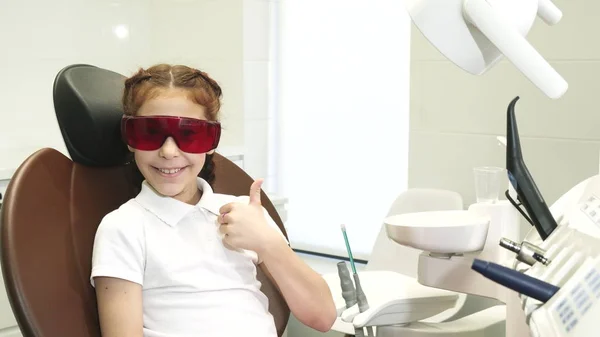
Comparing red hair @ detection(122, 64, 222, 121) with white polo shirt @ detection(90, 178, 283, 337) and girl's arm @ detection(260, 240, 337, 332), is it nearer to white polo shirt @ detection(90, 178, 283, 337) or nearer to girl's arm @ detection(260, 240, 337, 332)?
white polo shirt @ detection(90, 178, 283, 337)

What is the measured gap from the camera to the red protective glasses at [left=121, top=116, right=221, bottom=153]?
1279 millimetres

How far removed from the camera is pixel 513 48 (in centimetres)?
98

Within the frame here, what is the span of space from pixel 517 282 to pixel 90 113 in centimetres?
85

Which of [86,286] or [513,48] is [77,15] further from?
[513,48]

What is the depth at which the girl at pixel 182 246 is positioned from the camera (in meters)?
1.26

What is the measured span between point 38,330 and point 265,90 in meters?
1.84

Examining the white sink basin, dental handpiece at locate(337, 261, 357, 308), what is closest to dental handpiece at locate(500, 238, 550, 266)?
the white sink basin

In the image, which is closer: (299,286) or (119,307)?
(119,307)

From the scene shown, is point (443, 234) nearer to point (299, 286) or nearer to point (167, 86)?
point (299, 286)

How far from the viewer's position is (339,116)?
108 inches

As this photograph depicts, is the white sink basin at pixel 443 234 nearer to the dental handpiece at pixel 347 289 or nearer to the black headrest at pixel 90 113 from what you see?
the dental handpiece at pixel 347 289

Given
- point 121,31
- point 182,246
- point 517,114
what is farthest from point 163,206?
point 121,31

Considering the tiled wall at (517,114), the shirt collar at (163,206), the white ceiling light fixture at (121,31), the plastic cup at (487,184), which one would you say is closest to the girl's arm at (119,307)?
the shirt collar at (163,206)

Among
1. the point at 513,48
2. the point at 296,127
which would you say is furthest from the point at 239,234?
the point at 296,127
